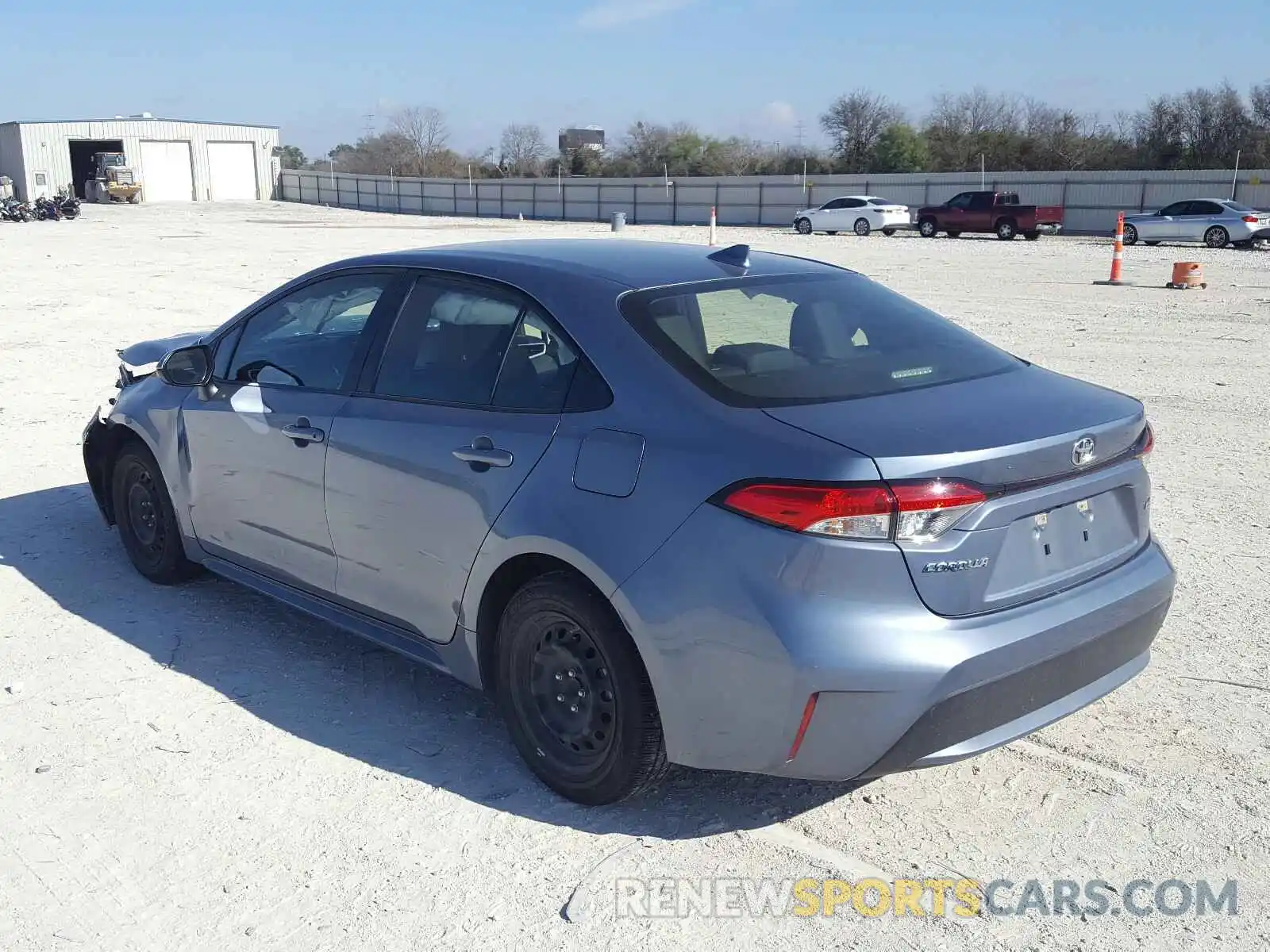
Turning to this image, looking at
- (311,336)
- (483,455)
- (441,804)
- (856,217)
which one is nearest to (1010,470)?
(483,455)

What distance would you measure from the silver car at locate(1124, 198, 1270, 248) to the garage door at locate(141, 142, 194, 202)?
6043 cm

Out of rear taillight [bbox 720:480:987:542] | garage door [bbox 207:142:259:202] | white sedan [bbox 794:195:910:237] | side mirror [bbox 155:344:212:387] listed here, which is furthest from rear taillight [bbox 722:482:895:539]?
garage door [bbox 207:142:259:202]

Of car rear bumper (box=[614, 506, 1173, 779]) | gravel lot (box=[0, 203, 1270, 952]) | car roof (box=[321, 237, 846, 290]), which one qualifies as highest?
car roof (box=[321, 237, 846, 290])

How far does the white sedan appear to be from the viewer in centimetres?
3984

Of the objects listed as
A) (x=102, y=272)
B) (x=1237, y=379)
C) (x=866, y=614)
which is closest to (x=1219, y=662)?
(x=866, y=614)

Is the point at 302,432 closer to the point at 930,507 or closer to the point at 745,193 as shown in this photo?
the point at 930,507

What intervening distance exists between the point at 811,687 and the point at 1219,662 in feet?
7.93

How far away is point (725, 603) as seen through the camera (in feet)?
10.1

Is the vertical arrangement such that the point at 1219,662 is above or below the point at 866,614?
below

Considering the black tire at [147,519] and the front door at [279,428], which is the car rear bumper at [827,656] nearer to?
the front door at [279,428]

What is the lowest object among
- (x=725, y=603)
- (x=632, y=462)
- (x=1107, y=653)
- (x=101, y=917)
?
(x=101, y=917)

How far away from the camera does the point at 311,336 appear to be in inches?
195

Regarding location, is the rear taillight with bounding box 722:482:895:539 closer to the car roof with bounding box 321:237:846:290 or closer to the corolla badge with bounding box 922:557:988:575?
the corolla badge with bounding box 922:557:988:575

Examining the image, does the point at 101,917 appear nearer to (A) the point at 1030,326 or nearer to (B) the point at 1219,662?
(B) the point at 1219,662
